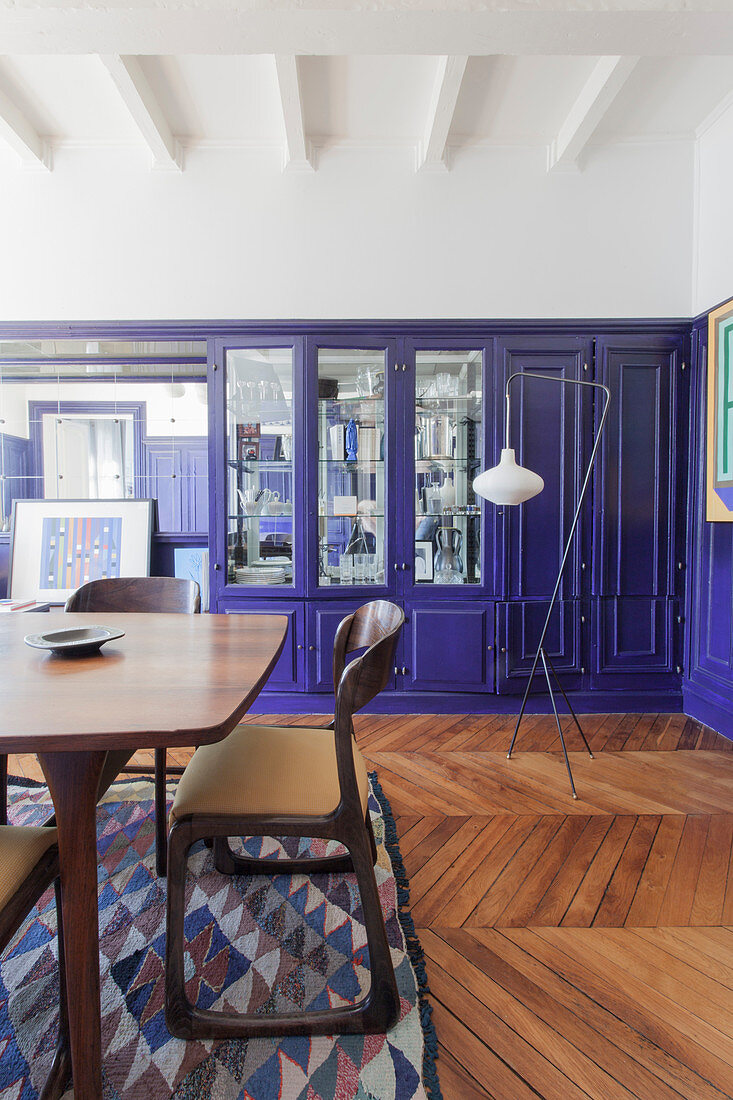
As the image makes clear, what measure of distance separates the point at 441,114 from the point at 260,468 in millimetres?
1930

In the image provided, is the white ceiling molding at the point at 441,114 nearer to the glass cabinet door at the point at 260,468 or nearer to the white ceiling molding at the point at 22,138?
the glass cabinet door at the point at 260,468

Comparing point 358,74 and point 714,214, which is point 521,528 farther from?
point 358,74

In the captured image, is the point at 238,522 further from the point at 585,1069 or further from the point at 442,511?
the point at 585,1069

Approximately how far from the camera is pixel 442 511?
3.08m

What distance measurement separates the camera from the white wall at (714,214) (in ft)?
8.92

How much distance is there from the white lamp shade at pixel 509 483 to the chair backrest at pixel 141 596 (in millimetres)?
1257

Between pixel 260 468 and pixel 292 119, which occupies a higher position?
pixel 292 119

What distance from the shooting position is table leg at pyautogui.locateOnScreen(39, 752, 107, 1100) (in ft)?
3.01

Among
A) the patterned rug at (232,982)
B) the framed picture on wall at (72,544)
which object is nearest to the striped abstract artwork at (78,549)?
the framed picture on wall at (72,544)

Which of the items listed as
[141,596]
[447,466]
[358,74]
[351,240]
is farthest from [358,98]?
→ [141,596]

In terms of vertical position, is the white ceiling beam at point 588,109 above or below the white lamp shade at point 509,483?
above

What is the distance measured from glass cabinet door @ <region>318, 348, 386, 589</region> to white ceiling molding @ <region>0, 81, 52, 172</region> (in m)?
1.79

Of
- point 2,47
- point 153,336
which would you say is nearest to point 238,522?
point 153,336

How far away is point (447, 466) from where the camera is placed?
10.1 feet
